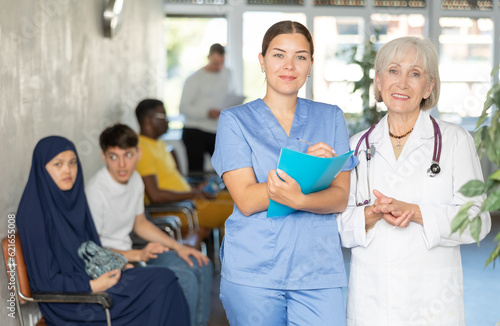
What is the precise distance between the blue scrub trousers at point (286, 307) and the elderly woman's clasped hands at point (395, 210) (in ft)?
0.84

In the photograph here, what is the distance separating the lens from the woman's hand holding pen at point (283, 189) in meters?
1.65

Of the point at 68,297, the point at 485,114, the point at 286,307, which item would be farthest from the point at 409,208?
the point at 68,297

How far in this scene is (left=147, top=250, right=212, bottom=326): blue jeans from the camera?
10.4ft

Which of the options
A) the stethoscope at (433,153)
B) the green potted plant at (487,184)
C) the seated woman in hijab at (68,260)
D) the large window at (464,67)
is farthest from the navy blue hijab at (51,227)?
the large window at (464,67)

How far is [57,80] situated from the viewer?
3.38m

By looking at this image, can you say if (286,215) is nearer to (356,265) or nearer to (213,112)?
(356,265)

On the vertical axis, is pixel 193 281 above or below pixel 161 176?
below

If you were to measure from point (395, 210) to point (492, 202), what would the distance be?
666mm

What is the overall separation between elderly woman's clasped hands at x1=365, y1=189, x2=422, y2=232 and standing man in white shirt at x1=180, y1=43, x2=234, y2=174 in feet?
14.7

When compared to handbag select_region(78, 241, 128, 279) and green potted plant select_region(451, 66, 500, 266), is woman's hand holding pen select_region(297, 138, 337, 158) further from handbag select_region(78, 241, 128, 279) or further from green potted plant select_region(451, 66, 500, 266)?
handbag select_region(78, 241, 128, 279)

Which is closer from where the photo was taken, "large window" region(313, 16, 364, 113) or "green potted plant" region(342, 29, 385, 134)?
"green potted plant" region(342, 29, 385, 134)

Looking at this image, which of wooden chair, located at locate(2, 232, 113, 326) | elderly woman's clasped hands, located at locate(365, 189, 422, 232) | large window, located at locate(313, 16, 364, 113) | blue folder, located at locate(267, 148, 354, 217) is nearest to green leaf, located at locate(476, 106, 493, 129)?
blue folder, located at locate(267, 148, 354, 217)

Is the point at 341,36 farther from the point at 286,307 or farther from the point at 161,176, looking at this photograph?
the point at 286,307

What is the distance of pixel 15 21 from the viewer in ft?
8.91
